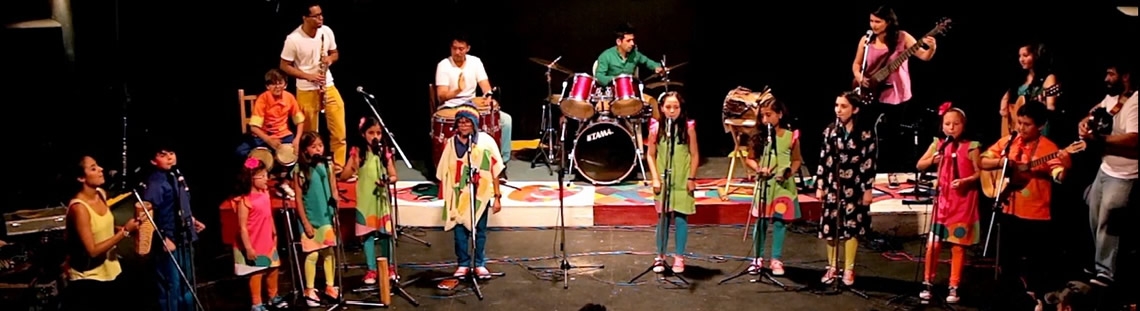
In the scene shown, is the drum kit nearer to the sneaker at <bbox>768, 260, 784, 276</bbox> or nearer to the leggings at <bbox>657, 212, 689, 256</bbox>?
the leggings at <bbox>657, 212, 689, 256</bbox>

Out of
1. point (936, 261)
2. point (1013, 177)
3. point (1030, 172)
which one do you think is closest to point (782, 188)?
point (936, 261)

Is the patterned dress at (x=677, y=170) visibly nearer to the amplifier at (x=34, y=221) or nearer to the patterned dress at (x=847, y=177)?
the patterned dress at (x=847, y=177)

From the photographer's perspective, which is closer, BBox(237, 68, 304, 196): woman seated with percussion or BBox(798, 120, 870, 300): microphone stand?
BBox(798, 120, 870, 300): microphone stand

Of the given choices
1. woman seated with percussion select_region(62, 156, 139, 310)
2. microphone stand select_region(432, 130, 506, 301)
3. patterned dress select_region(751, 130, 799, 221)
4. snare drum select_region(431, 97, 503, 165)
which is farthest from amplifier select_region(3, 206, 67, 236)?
patterned dress select_region(751, 130, 799, 221)

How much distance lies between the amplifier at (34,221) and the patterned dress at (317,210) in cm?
181

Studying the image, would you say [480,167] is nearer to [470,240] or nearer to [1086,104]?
[470,240]

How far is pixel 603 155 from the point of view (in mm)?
9805

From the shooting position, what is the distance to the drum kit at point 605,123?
9398 mm

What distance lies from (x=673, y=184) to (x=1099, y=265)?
8.90 feet

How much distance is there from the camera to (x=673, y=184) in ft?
25.4

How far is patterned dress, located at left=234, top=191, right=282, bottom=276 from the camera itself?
6.77 metres

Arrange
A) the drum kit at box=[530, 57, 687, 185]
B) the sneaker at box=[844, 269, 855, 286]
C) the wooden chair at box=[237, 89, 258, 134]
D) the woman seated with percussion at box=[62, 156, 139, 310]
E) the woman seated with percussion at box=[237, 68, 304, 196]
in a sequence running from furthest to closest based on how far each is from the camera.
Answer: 1. the drum kit at box=[530, 57, 687, 185]
2. the wooden chair at box=[237, 89, 258, 134]
3. the woman seated with percussion at box=[237, 68, 304, 196]
4. the sneaker at box=[844, 269, 855, 286]
5. the woman seated with percussion at box=[62, 156, 139, 310]

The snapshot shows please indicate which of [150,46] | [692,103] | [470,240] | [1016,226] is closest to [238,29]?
[150,46]

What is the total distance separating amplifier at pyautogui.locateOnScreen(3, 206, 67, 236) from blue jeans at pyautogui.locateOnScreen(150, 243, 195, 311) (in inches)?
59.9
